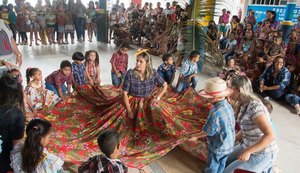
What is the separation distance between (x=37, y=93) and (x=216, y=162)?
7.92ft

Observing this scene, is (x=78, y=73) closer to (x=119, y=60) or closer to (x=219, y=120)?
(x=119, y=60)

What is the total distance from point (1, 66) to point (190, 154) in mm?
2498

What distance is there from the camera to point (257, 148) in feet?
6.51

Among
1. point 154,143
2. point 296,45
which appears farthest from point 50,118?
point 296,45

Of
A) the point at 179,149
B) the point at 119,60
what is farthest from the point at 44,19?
the point at 179,149

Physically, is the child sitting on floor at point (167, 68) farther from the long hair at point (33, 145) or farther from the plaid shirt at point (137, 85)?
the long hair at point (33, 145)

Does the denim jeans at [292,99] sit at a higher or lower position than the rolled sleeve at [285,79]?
lower

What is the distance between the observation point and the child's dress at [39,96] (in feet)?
11.3

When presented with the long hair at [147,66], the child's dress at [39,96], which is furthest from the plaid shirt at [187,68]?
the child's dress at [39,96]

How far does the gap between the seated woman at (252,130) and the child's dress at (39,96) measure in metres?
2.44

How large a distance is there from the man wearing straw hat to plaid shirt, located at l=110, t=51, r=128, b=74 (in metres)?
2.65

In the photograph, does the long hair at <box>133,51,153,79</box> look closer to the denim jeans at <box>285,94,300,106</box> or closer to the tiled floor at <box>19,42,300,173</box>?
the tiled floor at <box>19,42,300,173</box>

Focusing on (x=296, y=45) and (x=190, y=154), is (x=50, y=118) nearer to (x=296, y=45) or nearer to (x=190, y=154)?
(x=190, y=154)

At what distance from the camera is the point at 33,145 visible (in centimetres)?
172
